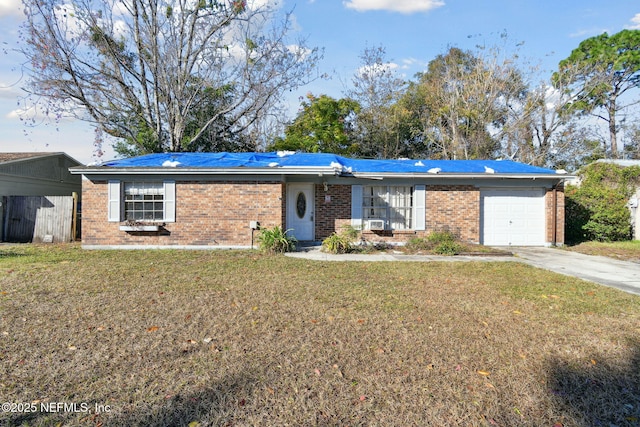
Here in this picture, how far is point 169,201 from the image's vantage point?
11.3 metres

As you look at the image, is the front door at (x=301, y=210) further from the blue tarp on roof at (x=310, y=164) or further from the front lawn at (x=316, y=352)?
the front lawn at (x=316, y=352)

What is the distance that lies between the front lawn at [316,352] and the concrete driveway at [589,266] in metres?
0.95

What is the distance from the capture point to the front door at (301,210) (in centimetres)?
1252

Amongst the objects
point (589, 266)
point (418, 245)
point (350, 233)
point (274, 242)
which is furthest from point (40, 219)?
point (589, 266)

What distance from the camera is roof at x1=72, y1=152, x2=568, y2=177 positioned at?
1098 cm

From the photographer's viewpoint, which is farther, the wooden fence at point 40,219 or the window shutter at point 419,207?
the wooden fence at point 40,219

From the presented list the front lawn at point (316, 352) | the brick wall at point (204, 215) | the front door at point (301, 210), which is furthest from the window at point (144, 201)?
the front lawn at point (316, 352)

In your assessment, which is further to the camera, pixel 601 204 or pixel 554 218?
pixel 601 204

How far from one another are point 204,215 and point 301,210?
315 centimetres

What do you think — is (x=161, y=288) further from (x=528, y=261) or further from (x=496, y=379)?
(x=528, y=261)

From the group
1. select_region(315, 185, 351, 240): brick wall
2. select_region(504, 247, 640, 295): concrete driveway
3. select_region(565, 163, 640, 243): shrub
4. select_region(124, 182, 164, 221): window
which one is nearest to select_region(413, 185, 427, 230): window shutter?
select_region(315, 185, 351, 240): brick wall

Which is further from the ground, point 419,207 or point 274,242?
point 419,207

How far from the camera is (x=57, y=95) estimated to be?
16703mm

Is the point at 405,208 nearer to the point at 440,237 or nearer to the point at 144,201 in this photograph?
the point at 440,237
